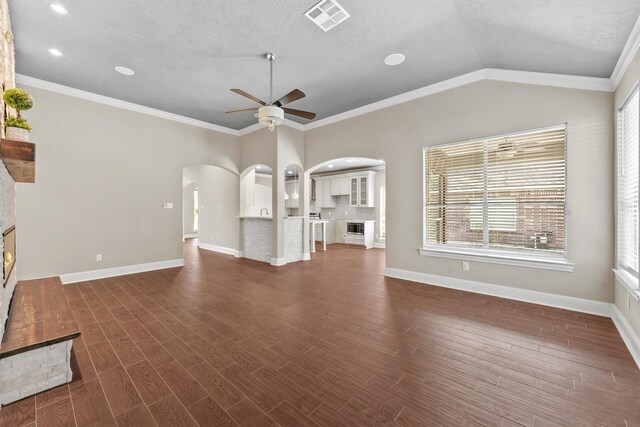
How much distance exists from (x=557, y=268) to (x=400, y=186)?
2.40 meters

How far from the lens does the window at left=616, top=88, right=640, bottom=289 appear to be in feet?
8.34

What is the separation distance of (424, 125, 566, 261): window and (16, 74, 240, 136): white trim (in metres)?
4.89

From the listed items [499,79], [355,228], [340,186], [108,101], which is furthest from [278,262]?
[499,79]

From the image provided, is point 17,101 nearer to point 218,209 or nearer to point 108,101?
point 108,101

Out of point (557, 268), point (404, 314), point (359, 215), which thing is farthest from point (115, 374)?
point (359, 215)

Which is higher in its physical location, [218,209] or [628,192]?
[628,192]

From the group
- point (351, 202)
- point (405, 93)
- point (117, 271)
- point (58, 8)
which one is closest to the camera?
point (58, 8)

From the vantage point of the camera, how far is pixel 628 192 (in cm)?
275

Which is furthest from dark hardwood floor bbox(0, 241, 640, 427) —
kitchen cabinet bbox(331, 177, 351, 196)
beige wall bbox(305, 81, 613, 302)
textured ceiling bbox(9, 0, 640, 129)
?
kitchen cabinet bbox(331, 177, 351, 196)

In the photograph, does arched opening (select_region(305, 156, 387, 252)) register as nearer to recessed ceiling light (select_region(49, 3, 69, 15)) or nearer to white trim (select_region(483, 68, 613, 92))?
white trim (select_region(483, 68, 613, 92))

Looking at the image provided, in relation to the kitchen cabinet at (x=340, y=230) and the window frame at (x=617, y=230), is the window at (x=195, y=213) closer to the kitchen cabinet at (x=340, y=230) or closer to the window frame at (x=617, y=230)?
the kitchen cabinet at (x=340, y=230)

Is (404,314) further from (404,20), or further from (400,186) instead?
(404,20)

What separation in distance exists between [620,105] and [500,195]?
4.87 feet

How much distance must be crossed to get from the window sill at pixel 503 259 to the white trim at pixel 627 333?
565 mm
